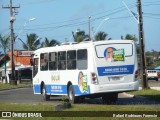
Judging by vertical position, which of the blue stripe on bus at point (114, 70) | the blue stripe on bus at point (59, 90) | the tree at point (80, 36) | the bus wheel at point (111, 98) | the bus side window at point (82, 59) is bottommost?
the bus wheel at point (111, 98)

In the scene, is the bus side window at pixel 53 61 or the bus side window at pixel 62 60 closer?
the bus side window at pixel 62 60

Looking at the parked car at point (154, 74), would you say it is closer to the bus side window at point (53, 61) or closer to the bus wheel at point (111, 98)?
the bus side window at point (53, 61)

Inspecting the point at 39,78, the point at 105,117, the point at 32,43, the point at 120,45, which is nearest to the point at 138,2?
the point at 39,78

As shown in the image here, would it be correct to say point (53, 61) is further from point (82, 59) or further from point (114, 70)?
point (114, 70)

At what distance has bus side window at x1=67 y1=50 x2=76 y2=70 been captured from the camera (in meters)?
24.3

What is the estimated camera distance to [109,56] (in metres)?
22.6

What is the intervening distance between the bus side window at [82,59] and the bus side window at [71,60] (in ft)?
1.45

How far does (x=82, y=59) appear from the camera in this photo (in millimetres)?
23516

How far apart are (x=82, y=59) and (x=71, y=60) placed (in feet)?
4.01

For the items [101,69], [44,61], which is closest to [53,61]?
[44,61]

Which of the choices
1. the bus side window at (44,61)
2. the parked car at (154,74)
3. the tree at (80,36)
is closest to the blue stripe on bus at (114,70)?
the bus side window at (44,61)

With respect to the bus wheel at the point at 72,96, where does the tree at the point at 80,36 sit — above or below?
above

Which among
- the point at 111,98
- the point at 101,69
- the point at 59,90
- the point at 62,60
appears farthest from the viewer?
the point at 59,90

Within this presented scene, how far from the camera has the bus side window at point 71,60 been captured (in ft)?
79.8
